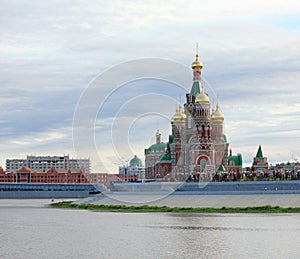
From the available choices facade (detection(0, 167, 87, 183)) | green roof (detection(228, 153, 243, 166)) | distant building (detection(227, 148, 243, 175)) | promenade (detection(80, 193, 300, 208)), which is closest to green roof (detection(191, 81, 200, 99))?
green roof (detection(228, 153, 243, 166))

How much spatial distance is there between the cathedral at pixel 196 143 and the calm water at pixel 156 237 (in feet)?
119

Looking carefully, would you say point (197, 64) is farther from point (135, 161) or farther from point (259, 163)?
point (135, 161)

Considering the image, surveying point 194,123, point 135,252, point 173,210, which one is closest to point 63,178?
point 194,123

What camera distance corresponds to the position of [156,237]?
41812 millimetres

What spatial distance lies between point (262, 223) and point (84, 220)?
47.9 feet

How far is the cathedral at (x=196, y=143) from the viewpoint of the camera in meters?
95.9

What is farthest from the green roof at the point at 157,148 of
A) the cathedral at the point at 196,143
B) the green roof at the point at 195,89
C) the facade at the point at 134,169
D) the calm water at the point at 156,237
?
the calm water at the point at 156,237

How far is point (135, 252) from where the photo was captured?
35.7m

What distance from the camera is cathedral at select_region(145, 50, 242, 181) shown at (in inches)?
3775

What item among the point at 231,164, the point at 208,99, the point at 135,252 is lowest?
the point at 135,252

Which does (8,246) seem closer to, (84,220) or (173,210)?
(84,220)

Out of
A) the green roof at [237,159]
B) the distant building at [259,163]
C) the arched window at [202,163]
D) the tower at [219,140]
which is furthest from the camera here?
the green roof at [237,159]

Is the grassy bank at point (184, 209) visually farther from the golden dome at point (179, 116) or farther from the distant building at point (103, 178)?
the distant building at point (103, 178)

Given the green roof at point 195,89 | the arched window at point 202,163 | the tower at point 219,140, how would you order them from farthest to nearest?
the green roof at point 195,89, the tower at point 219,140, the arched window at point 202,163
